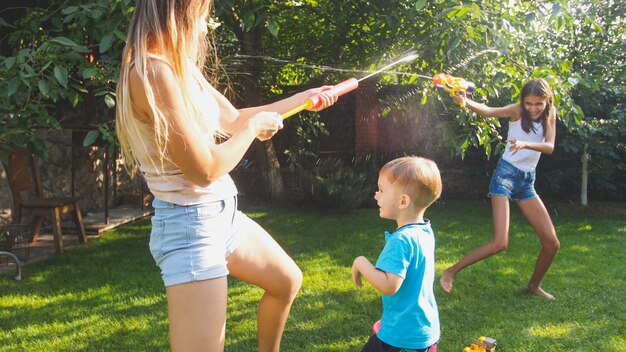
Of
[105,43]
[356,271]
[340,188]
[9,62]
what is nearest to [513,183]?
[356,271]

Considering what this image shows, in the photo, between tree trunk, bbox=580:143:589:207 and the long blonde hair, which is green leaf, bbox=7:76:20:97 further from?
tree trunk, bbox=580:143:589:207

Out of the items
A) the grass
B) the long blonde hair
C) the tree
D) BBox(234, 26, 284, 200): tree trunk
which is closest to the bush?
BBox(234, 26, 284, 200): tree trunk

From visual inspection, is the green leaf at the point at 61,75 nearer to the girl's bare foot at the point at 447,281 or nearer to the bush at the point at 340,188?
the girl's bare foot at the point at 447,281

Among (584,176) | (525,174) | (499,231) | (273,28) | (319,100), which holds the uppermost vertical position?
(273,28)

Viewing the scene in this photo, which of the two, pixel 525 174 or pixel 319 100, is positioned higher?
pixel 319 100

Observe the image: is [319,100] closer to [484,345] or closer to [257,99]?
[484,345]

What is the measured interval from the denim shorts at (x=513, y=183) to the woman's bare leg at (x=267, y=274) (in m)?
2.07

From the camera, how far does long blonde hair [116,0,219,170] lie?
1.53 metres

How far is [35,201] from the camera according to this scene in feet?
17.7

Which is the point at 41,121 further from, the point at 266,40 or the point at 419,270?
the point at 266,40

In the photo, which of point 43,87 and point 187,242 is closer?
point 187,242

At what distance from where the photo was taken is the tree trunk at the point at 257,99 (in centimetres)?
744

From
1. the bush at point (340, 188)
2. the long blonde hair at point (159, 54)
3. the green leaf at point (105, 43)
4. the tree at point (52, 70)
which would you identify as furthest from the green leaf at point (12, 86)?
the bush at point (340, 188)

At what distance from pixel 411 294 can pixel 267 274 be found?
592mm
